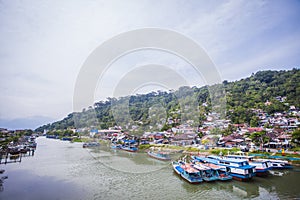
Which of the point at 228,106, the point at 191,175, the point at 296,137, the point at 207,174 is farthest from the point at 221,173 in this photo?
the point at 228,106

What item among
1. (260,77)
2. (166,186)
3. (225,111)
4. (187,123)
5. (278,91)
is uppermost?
(260,77)

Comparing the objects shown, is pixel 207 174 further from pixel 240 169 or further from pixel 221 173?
pixel 240 169

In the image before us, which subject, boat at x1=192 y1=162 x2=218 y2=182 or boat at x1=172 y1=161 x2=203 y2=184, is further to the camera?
boat at x1=192 y1=162 x2=218 y2=182

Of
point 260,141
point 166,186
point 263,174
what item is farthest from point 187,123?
point 166,186

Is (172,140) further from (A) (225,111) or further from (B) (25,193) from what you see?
(B) (25,193)

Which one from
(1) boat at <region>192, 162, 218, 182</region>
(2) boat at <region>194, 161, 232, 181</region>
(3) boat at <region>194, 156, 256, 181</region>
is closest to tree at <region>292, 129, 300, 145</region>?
(3) boat at <region>194, 156, 256, 181</region>

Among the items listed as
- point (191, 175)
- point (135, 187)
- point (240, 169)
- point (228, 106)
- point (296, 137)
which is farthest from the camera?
point (228, 106)

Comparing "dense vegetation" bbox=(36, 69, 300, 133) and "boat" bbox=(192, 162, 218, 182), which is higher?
"dense vegetation" bbox=(36, 69, 300, 133)

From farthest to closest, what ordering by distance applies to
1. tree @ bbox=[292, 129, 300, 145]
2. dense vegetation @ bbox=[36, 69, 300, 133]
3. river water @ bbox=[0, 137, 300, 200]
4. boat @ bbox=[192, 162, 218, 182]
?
dense vegetation @ bbox=[36, 69, 300, 133], tree @ bbox=[292, 129, 300, 145], boat @ bbox=[192, 162, 218, 182], river water @ bbox=[0, 137, 300, 200]

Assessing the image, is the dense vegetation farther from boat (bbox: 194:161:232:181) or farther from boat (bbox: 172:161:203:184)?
boat (bbox: 172:161:203:184)

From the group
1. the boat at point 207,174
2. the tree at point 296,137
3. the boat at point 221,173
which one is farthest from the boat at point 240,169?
the tree at point 296,137

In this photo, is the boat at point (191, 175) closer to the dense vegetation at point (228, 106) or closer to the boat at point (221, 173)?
the boat at point (221, 173)
